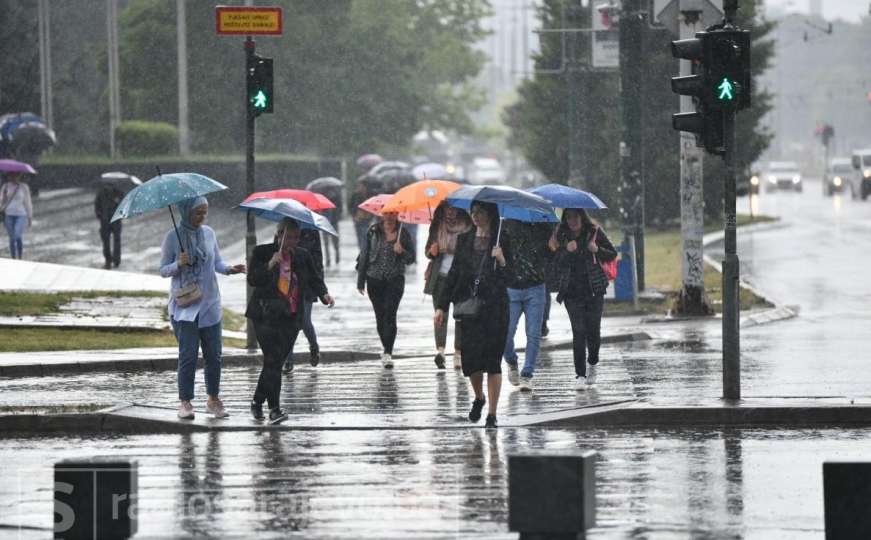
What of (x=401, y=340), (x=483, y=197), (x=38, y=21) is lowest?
(x=401, y=340)

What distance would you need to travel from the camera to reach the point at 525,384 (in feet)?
53.9

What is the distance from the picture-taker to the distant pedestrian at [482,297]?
13.8 metres

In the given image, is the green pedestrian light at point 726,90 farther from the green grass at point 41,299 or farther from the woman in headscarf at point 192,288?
the green grass at point 41,299

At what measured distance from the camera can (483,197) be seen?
14.1 meters

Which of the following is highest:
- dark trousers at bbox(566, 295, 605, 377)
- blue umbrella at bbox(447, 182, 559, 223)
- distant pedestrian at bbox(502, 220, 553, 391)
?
blue umbrella at bbox(447, 182, 559, 223)

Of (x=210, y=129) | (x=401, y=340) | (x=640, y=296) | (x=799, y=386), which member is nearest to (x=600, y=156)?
(x=210, y=129)

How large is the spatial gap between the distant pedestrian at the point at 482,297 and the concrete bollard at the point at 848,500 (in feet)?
17.6

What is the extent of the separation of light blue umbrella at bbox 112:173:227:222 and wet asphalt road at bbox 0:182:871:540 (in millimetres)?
1816

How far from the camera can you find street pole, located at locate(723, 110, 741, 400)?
14711 mm

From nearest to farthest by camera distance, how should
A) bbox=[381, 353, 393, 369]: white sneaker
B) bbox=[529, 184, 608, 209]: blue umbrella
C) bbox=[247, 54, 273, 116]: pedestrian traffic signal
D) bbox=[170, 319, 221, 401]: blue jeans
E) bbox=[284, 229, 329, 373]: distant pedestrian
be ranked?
1. bbox=[170, 319, 221, 401]: blue jeans
2. bbox=[529, 184, 608, 209]: blue umbrella
3. bbox=[284, 229, 329, 373]: distant pedestrian
4. bbox=[381, 353, 393, 369]: white sneaker
5. bbox=[247, 54, 273, 116]: pedestrian traffic signal

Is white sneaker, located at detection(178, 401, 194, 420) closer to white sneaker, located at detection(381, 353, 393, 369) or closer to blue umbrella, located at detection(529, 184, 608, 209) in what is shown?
blue umbrella, located at detection(529, 184, 608, 209)

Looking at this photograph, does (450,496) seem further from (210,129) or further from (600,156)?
(210,129)

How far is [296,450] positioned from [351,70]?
2118 inches

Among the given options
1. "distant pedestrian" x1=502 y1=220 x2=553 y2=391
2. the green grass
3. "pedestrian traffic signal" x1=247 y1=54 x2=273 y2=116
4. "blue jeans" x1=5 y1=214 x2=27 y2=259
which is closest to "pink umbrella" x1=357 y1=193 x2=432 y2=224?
"pedestrian traffic signal" x1=247 y1=54 x2=273 y2=116
